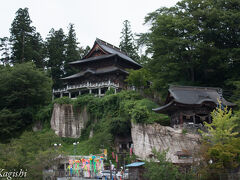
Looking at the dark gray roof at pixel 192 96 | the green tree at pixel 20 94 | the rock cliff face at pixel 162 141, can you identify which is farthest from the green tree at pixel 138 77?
the green tree at pixel 20 94

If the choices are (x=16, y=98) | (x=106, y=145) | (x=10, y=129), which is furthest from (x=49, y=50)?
(x=106, y=145)

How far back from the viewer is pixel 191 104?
A: 27.0 meters

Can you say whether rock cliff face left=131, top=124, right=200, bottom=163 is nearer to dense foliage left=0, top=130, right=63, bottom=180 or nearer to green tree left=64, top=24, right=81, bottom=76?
dense foliage left=0, top=130, right=63, bottom=180

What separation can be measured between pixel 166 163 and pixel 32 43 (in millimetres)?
37188

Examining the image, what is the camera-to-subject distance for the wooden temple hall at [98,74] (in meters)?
41.8

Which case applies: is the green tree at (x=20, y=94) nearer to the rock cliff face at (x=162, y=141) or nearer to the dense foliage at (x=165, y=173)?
the rock cliff face at (x=162, y=141)

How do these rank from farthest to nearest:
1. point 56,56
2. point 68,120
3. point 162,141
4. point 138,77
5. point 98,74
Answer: point 56,56 < point 98,74 < point 68,120 < point 138,77 < point 162,141

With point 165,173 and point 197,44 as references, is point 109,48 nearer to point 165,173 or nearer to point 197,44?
point 197,44

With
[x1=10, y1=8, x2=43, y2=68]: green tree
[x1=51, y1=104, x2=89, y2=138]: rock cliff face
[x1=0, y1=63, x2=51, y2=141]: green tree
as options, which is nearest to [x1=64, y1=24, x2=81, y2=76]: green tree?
[x1=10, y1=8, x2=43, y2=68]: green tree

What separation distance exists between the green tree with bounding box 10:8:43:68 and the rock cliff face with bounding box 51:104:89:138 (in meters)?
12.7

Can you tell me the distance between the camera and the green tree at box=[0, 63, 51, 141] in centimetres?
3741

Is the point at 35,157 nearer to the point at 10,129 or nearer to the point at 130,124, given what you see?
the point at 130,124

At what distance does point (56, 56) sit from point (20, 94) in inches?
490

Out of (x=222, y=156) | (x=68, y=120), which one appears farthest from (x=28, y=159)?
(x=222, y=156)
